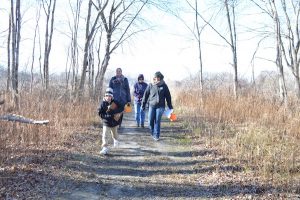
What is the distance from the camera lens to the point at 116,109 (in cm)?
827

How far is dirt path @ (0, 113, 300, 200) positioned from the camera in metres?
5.55

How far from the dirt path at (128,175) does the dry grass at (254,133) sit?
1.31ft

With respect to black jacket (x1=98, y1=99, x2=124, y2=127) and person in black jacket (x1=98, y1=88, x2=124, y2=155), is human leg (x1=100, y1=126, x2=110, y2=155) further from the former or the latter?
black jacket (x1=98, y1=99, x2=124, y2=127)

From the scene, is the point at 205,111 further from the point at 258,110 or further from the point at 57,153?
the point at 57,153

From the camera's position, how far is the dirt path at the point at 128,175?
18.2ft

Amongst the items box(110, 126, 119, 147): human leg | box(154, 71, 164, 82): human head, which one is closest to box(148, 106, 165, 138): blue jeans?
box(154, 71, 164, 82): human head

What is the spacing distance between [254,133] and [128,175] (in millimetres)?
3620

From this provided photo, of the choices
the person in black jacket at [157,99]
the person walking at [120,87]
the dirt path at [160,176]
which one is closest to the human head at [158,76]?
the person in black jacket at [157,99]

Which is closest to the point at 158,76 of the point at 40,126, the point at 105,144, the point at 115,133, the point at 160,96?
the point at 160,96

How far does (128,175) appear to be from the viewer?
667cm

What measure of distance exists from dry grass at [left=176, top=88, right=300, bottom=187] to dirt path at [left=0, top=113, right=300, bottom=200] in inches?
15.8

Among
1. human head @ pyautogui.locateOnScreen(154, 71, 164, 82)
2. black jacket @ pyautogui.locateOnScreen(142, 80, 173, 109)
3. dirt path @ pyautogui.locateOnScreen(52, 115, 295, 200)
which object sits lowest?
dirt path @ pyautogui.locateOnScreen(52, 115, 295, 200)

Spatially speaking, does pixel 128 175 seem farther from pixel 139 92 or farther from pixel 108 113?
pixel 139 92

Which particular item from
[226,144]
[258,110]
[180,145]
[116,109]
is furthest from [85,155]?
[258,110]
